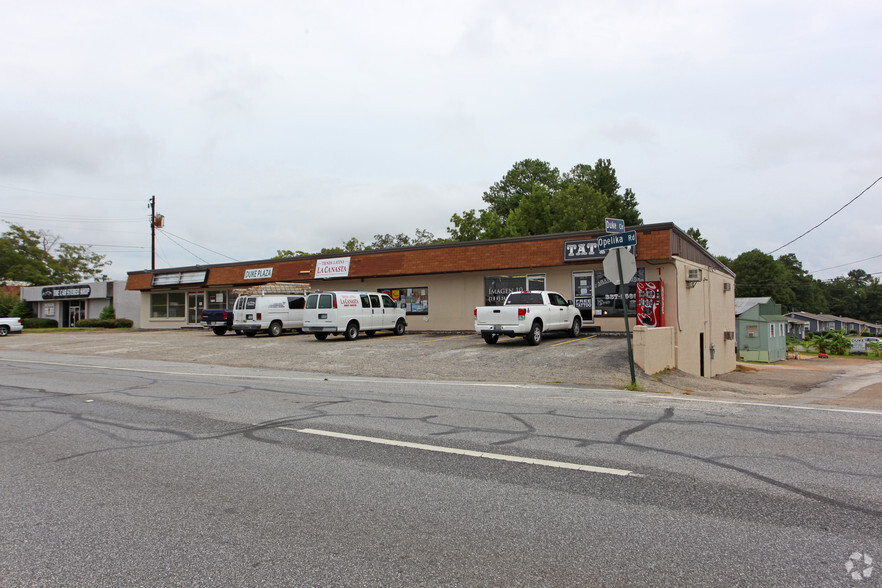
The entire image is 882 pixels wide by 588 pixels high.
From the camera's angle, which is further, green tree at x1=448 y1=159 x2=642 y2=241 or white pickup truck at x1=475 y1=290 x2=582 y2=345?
green tree at x1=448 y1=159 x2=642 y2=241

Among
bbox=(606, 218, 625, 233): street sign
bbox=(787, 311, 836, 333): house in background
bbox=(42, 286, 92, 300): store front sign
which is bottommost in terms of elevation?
bbox=(787, 311, 836, 333): house in background

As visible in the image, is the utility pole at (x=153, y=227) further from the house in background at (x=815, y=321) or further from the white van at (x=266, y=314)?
the house in background at (x=815, y=321)

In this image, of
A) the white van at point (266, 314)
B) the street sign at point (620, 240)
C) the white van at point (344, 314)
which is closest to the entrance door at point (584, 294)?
the white van at point (344, 314)

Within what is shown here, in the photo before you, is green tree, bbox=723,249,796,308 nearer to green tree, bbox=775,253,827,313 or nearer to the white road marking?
green tree, bbox=775,253,827,313

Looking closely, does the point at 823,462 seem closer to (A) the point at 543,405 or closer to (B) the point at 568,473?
(B) the point at 568,473

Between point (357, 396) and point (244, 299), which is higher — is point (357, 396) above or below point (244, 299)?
below

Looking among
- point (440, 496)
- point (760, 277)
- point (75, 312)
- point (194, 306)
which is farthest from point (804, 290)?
point (440, 496)

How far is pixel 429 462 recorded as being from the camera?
571 centimetres

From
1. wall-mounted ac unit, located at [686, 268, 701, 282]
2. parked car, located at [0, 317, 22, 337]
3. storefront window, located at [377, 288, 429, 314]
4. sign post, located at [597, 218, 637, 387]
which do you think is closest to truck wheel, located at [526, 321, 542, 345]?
wall-mounted ac unit, located at [686, 268, 701, 282]

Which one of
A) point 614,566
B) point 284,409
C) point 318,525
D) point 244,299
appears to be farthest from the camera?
point 244,299

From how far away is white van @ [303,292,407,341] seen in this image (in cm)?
2228

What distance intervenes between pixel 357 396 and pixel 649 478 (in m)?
6.16

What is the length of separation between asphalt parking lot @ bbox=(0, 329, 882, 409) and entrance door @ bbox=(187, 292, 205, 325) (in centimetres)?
938

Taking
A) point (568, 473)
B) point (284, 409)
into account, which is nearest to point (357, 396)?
point (284, 409)
